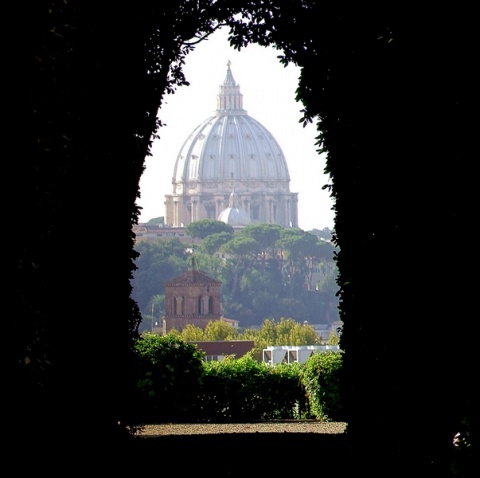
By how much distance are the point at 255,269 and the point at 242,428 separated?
15877cm

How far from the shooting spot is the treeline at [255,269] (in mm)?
167125

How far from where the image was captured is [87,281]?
10.3 m

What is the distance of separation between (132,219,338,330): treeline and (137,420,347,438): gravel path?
459ft

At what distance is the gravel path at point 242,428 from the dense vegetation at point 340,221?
4.10 meters

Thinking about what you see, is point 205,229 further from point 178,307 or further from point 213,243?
point 178,307

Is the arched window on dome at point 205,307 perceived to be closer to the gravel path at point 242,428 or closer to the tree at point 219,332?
the tree at point 219,332

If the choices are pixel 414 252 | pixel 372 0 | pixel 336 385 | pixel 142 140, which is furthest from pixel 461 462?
pixel 336 385

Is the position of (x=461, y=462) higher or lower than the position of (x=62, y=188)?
lower

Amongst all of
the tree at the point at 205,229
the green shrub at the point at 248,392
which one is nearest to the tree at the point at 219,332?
the tree at the point at 205,229

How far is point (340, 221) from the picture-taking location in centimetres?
1226

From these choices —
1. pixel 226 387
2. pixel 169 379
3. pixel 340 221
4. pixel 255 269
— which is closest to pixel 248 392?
pixel 226 387

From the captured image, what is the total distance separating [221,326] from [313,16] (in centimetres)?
10075

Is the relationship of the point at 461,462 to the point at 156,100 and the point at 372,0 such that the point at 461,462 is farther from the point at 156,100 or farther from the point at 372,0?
the point at 156,100

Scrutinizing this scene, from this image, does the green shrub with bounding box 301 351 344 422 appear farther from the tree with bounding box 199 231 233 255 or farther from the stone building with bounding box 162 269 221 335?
the tree with bounding box 199 231 233 255
